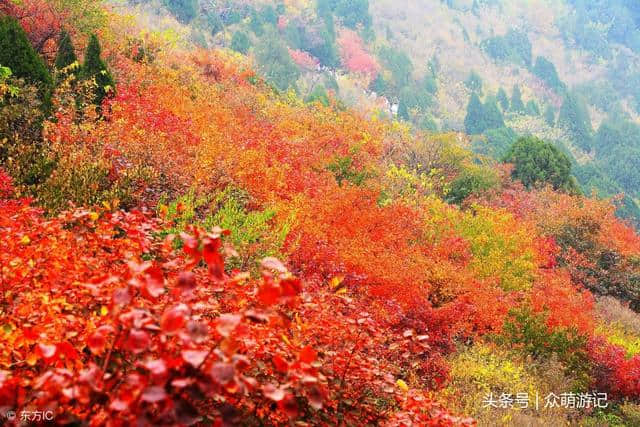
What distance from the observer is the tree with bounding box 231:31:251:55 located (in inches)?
1861

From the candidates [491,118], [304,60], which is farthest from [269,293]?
[491,118]

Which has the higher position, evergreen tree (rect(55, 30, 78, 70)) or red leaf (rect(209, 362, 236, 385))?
evergreen tree (rect(55, 30, 78, 70))

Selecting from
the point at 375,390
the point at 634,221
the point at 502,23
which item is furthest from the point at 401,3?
the point at 375,390

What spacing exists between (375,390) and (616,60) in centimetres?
12676

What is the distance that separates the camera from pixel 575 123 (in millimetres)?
68438

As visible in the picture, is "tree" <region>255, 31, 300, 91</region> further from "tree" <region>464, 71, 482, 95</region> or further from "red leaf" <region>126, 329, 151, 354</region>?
"red leaf" <region>126, 329, 151, 354</region>

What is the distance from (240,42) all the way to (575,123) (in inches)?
1843

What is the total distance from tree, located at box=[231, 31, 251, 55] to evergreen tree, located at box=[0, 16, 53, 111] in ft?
123

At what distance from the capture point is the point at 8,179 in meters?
7.78

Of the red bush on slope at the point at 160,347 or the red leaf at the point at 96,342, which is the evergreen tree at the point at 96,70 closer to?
the red bush on slope at the point at 160,347

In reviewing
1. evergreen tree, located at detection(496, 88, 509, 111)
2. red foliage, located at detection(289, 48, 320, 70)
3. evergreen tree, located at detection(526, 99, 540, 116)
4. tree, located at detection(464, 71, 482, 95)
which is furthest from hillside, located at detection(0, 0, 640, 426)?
tree, located at detection(464, 71, 482, 95)

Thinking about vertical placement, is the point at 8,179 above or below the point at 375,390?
above

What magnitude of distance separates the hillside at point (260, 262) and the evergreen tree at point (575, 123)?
139 ft

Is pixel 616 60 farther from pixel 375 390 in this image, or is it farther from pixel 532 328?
pixel 375 390
